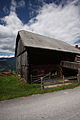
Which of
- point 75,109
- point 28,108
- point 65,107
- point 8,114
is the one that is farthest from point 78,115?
point 8,114

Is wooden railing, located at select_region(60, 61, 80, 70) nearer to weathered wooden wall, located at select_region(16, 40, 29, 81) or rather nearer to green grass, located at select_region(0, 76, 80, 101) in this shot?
green grass, located at select_region(0, 76, 80, 101)

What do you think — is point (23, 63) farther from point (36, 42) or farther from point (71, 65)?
point (71, 65)

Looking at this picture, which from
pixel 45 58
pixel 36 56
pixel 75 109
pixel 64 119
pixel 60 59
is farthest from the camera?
pixel 60 59

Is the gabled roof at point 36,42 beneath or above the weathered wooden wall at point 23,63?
above

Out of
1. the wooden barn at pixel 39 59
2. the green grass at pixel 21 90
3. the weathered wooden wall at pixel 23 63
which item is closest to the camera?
the green grass at pixel 21 90

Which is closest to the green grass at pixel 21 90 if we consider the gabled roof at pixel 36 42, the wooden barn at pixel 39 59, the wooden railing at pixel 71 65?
the wooden barn at pixel 39 59

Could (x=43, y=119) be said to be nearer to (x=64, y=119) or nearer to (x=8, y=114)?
(x=64, y=119)

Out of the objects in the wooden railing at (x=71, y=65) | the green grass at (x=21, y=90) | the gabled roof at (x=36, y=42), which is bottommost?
the green grass at (x=21, y=90)

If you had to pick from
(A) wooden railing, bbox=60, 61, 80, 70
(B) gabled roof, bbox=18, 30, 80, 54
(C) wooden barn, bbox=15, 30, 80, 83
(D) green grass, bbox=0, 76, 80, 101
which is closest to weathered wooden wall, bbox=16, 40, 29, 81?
(C) wooden barn, bbox=15, 30, 80, 83

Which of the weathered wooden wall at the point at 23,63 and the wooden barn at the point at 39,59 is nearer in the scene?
the wooden barn at the point at 39,59

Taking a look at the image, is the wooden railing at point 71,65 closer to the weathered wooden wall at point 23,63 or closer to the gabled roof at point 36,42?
the gabled roof at point 36,42

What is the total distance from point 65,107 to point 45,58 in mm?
9868

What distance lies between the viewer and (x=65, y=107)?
15.3 ft

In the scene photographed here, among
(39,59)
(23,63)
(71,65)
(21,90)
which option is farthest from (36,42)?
(21,90)
